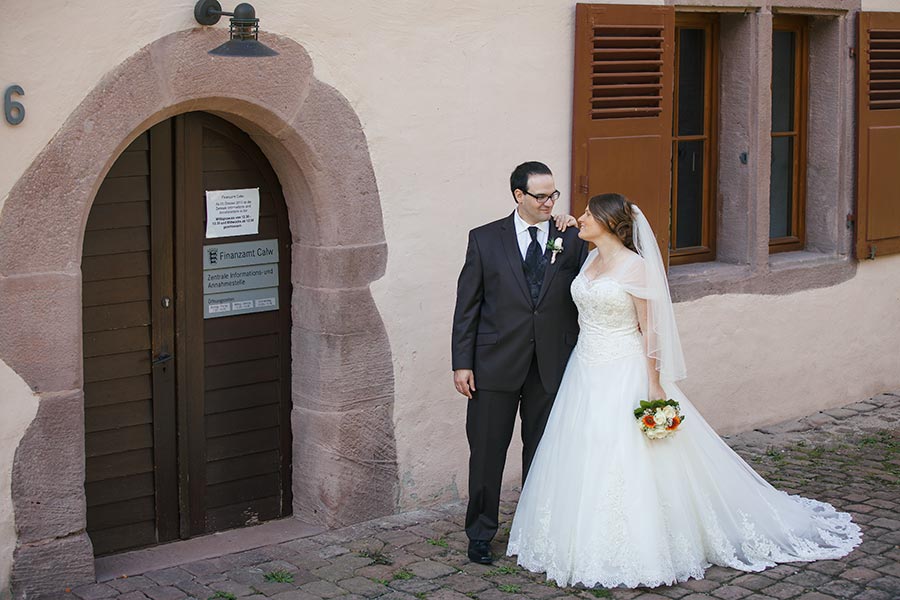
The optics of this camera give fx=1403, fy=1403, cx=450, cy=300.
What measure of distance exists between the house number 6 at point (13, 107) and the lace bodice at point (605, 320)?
262cm

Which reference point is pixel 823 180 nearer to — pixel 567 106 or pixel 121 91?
pixel 567 106

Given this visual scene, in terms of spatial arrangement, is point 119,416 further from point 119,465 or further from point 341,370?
point 341,370

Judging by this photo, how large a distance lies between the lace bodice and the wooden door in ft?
5.26

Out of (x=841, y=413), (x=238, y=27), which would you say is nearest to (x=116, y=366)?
(x=238, y=27)

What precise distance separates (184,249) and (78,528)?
144 cm

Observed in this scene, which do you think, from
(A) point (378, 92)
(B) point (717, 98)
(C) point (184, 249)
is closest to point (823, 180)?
(B) point (717, 98)

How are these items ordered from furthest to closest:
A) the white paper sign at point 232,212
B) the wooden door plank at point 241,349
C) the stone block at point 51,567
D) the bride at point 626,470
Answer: the wooden door plank at point 241,349
the white paper sign at point 232,212
the bride at point 626,470
the stone block at point 51,567

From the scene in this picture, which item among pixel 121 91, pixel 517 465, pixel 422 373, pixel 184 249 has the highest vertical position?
pixel 121 91

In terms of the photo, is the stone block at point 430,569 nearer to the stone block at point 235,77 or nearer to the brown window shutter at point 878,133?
the stone block at point 235,77

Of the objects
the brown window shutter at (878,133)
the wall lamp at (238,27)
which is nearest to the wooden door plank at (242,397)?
the wall lamp at (238,27)

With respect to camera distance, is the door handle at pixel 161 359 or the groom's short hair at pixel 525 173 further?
the door handle at pixel 161 359

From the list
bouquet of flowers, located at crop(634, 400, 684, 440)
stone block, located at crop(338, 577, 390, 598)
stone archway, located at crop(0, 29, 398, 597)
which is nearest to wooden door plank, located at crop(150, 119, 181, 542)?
stone archway, located at crop(0, 29, 398, 597)

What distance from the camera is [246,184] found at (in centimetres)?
702

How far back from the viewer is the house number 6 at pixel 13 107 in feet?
18.9
